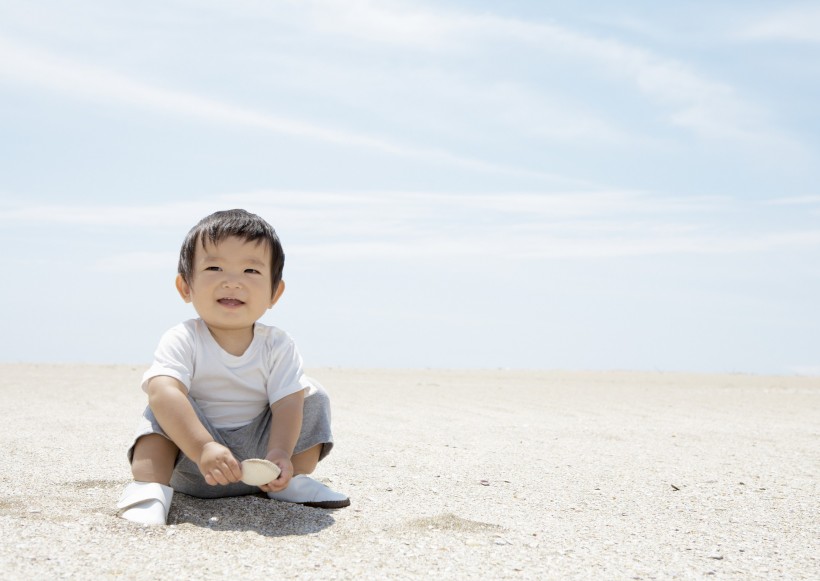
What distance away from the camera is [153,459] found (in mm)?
3201

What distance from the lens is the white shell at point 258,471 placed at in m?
2.90

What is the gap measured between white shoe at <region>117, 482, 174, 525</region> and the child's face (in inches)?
25.4

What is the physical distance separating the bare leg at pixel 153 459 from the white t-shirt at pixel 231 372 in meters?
0.19

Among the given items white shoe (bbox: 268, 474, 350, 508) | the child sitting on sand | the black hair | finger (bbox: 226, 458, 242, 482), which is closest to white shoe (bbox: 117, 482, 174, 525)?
the child sitting on sand

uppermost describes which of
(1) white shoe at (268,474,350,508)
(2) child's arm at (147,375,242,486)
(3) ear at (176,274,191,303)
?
(3) ear at (176,274,191,303)

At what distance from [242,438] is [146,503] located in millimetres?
472

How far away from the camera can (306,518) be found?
10.3 feet

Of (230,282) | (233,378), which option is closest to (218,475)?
(233,378)

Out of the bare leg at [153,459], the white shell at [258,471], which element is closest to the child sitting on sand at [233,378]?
the bare leg at [153,459]

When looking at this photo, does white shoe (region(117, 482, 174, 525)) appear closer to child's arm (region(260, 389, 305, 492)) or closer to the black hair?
child's arm (region(260, 389, 305, 492))

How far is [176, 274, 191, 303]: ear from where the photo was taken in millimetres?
3465

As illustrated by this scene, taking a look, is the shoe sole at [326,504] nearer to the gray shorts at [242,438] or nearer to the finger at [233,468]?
the gray shorts at [242,438]

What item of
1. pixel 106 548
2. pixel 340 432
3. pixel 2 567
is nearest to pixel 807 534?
pixel 106 548

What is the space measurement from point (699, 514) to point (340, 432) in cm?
299
